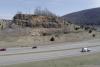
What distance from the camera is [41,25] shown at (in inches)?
4242

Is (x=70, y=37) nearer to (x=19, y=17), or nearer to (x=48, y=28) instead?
(x=48, y=28)

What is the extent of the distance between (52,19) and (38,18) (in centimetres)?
797

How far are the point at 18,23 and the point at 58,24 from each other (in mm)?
16693

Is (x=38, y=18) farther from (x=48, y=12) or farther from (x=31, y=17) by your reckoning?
(x=48, y=12)

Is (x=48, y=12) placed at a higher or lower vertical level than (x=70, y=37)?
higher

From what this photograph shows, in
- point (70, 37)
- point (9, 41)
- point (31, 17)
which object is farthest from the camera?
point (31, 17)

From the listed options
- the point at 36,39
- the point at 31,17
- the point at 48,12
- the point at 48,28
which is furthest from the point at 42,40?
the point at 48,12

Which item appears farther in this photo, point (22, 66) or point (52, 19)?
point (52, 19)

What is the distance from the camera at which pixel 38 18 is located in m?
112

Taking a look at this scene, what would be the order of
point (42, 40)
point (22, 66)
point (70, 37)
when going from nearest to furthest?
1. point (22, 66)
2. point (42, 40)
3. point (70, 37)

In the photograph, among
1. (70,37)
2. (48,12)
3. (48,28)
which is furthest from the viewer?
(48,12)

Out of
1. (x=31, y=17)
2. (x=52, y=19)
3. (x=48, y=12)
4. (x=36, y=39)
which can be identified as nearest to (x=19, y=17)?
(x=31, y=17)

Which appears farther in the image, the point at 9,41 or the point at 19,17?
the point at 19,17

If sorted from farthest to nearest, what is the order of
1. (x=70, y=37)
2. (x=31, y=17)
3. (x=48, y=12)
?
(x=48, y=12) → (x=31, y=17) → (x=70, y=37)
